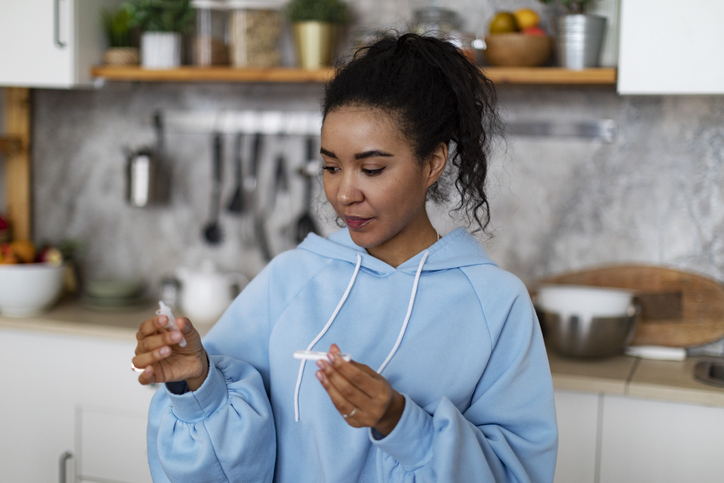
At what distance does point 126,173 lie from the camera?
7.12 ft

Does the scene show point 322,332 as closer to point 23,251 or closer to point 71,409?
point 71,409

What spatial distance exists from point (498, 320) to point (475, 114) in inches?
12.1

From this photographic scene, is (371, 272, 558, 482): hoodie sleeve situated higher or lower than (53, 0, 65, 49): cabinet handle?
lower

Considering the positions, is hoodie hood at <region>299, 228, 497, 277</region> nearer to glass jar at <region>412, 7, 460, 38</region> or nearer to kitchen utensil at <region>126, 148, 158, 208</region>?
glass jar at <region>412, 7, 460, 38</region>

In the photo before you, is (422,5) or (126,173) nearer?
(422,5)

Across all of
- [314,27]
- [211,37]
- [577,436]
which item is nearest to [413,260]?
[577,436]

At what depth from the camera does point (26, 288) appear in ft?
6.55

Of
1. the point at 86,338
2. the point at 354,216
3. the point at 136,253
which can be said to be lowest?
the point at 86,338

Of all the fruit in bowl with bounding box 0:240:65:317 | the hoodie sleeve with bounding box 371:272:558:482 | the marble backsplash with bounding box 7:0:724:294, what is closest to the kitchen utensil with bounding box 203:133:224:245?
the marble backsplash with bounding box 7:0:724:294

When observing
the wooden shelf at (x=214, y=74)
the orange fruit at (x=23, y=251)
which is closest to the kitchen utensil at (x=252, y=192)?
the wooden shelf at (x=214, y=74)

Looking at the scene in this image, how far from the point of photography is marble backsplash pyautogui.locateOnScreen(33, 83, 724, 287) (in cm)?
186

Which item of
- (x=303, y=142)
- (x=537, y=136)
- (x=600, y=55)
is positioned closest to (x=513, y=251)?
(x=537, y=136)

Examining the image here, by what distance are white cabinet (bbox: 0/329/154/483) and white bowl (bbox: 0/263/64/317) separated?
7cm

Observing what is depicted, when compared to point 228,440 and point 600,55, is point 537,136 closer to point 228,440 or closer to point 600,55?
point 600,55
